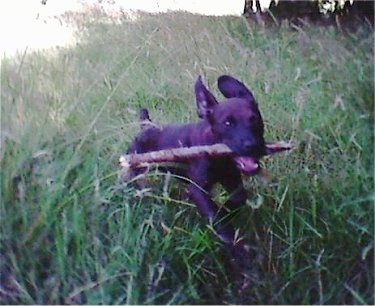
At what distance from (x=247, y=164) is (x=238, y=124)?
68 mm

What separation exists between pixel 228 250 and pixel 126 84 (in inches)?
15.3

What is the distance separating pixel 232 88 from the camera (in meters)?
1.46

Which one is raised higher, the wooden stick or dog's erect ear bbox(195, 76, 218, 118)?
dog's erect ear bbox(195, 76, 218, 118)

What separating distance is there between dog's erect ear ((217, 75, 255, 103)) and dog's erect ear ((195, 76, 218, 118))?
4cm

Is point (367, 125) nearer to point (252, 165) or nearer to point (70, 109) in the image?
point (252, 165)

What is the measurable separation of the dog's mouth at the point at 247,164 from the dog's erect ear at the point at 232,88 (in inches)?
4.3

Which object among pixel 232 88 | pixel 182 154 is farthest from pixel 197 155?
pixel 232 88

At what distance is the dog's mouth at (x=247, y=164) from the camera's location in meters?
1.37

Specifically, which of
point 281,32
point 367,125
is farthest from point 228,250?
point 281,32

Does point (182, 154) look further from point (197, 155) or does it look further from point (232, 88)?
point (232, 88)

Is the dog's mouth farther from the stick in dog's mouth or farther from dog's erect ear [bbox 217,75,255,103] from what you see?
dog's erect ear [bbox 217,75,255,103]

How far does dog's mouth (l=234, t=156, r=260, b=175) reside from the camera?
137 centimetres

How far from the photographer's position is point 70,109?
1586 millimetres

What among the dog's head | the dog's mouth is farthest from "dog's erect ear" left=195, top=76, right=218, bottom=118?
the dog's mouth
